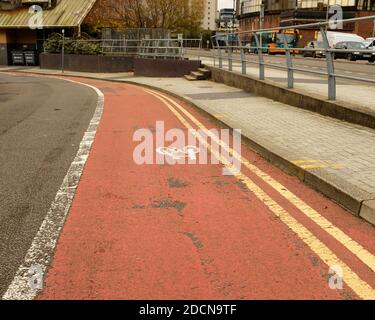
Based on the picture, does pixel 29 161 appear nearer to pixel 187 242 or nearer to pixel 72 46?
pixel 187 242

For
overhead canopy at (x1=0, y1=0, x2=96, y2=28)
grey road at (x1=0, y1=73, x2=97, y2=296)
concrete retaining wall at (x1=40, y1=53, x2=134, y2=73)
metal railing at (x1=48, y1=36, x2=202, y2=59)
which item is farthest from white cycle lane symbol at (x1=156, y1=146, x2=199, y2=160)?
overhead canopy at (x1=0, y1=0, x2=96, y2=28)

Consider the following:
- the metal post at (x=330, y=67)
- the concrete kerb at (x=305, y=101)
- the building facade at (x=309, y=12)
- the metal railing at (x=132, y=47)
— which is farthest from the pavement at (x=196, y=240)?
the building facade at (x=309, y=12)

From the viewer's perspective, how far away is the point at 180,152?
24.7 ft

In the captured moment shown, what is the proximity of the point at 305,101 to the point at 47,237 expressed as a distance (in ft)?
26.7

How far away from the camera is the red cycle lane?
326 cm

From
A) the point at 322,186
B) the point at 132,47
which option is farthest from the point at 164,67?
the point at 322,186

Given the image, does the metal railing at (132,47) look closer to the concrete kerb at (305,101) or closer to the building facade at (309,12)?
the concrete kerb at (305,101)

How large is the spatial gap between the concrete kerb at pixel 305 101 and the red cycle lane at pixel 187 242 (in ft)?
10.5

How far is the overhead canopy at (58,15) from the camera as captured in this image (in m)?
36.0

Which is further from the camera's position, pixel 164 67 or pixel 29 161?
pixel 164 67

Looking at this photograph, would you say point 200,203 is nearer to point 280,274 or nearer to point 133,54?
point 280,274
